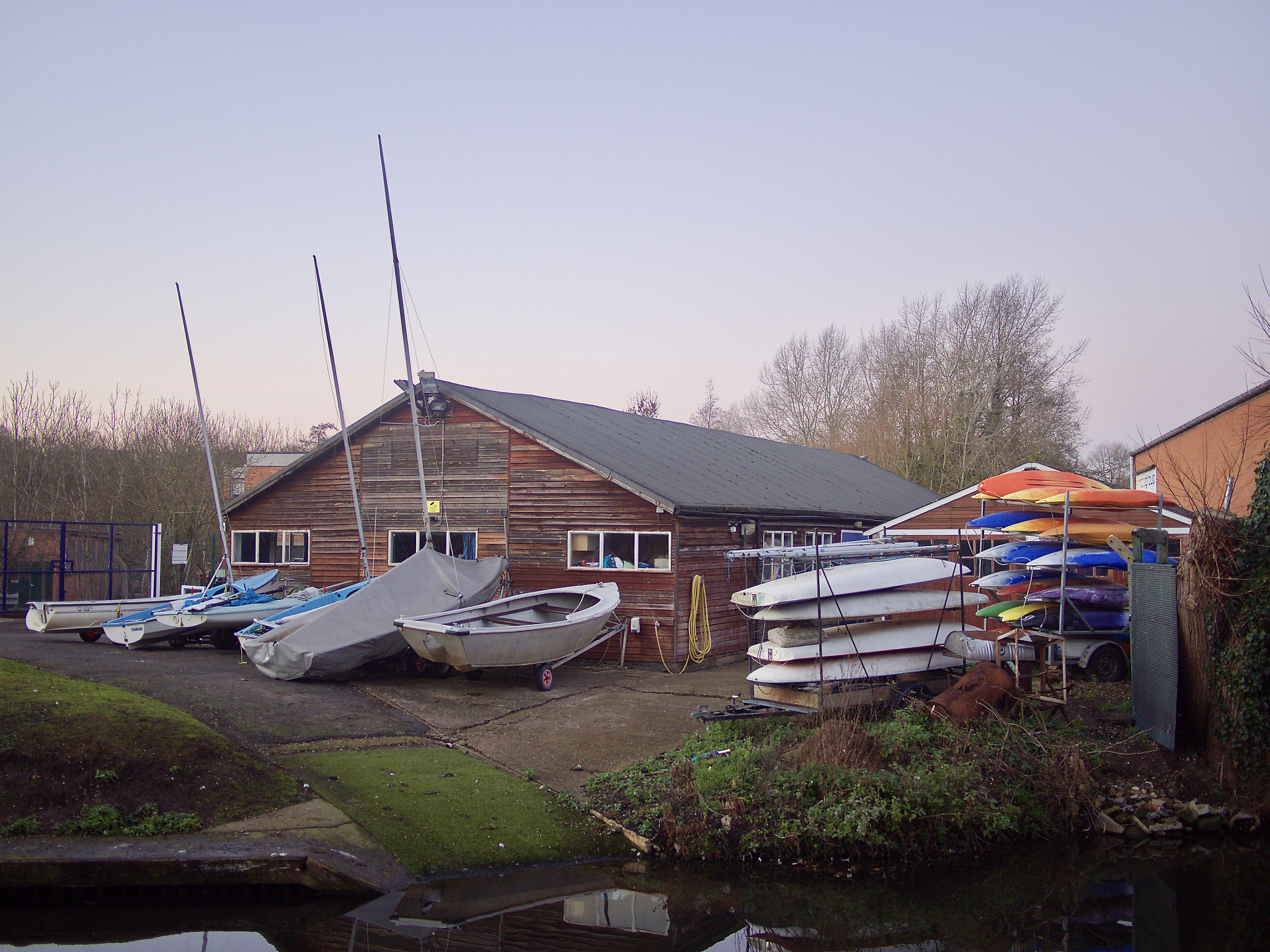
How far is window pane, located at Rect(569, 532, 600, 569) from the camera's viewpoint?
17688 millimetres

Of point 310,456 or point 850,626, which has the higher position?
point 310,456

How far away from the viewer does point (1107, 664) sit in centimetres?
1277

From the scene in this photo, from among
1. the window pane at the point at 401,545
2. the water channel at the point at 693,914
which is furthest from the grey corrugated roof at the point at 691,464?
the water channel at the point at 693,914

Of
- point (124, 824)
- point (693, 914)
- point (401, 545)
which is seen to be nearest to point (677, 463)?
point (401, 545)

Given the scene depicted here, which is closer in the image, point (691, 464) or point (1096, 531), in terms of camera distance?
point (1096, 531)

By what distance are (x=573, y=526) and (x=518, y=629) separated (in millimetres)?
4529

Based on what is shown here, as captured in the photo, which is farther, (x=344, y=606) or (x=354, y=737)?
(x=344, y=606)

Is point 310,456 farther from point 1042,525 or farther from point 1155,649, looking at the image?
point 1155,649

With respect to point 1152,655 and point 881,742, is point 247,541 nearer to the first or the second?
point 881,742

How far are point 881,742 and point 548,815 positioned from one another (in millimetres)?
3159

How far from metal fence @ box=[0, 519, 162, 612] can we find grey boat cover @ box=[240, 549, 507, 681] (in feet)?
32.7

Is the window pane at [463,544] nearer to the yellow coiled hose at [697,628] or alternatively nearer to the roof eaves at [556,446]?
the roof eaves at [556,446]

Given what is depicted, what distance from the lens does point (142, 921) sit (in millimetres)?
6422

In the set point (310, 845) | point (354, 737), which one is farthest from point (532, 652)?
point (310, 845)
